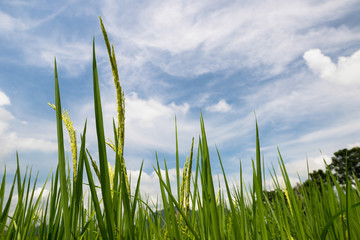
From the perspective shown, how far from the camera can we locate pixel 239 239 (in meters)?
1.17

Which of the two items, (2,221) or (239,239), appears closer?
(239,239)

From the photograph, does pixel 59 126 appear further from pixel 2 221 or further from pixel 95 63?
pixel 2 221

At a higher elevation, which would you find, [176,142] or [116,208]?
[176,142]

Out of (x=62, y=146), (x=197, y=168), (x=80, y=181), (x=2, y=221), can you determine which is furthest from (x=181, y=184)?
(x=2, y=221)

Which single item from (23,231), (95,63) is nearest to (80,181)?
(95,63)

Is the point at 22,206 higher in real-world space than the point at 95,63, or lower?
lower

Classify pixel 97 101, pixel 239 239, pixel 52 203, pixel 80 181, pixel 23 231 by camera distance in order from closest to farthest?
1. pixel 97 101
2. pixel 80 181
3. pixel 239 239
4. pixel 52 203
5. pixel 23 231

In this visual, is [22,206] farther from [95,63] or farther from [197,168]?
[95,63]

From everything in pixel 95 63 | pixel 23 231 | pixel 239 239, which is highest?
pixel 95 63

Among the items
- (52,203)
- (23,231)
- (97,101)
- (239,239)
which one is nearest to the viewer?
(97,101)

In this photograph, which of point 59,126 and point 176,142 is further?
point 176,142

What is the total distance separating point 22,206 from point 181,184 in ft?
3.29

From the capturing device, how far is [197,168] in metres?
1.47

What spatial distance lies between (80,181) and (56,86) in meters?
0.33
